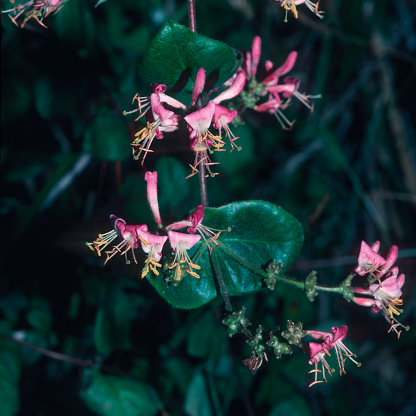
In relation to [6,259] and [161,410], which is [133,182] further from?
[161,410]

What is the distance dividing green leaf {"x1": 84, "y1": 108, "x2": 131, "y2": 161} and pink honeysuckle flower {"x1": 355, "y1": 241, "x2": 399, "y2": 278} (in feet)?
3.56

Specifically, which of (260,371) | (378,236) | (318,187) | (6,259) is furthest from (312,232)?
(6,259)

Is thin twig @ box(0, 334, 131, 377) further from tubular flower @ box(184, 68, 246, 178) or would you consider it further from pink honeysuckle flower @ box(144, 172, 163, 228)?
tubular flower @ box(184, 68, 246, 178)

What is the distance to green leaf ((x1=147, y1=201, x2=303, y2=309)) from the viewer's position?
1151 mm

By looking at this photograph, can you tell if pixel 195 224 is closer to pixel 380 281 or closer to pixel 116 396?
pixel 380 281

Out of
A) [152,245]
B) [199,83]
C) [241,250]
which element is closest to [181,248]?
[152,245]

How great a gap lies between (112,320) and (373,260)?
3.57 ft

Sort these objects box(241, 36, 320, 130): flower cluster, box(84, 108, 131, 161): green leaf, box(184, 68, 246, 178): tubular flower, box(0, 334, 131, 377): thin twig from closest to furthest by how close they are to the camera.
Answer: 1. box(184, 68, 246, 178): tubular flower
2. box(241, 36, 320, 130): flower cluster
3. box(0, 334, 131, 377): thin twig
4. box(84, 108, 131, 161): green leaf

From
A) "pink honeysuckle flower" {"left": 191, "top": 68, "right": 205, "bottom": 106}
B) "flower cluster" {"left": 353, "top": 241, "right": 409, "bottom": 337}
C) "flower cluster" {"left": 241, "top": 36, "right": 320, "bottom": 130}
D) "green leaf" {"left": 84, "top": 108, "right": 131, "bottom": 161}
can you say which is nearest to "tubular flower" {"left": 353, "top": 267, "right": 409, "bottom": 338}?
"flower cluster" {"left": 353, "top": 241, "right": 409, "bottom": 337}

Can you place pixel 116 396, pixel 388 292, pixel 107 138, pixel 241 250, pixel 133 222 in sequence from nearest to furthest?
pixel 388 292 < pixel 241 250 < pixel 116 396 < pixel 107 138 < pixel 133 222

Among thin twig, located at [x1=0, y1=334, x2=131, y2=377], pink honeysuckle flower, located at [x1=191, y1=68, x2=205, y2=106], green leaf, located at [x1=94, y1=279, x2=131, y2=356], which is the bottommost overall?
thin twig, located at [x1=0, y1=334, x2=131, y2=377]

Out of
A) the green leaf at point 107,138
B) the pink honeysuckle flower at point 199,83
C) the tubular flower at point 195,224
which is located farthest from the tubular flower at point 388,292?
the green leaf at point 107,138

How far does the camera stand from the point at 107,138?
176 centimetres

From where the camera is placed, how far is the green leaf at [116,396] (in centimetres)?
164
